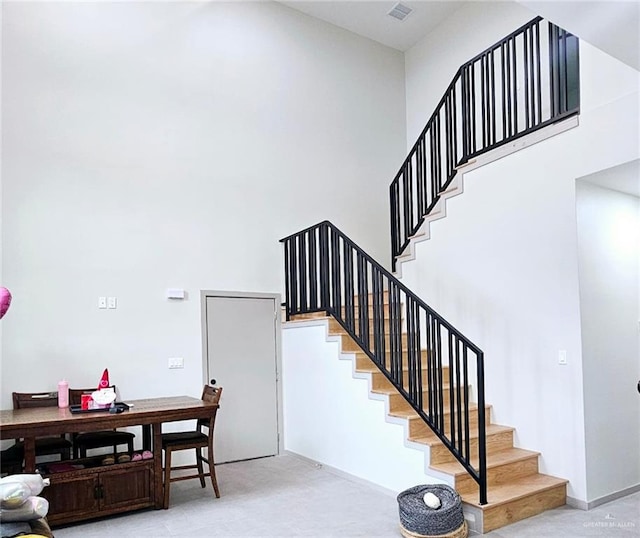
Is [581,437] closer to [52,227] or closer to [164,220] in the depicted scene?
[164,220]

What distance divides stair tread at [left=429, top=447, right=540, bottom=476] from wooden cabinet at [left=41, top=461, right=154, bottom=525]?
7.23ft

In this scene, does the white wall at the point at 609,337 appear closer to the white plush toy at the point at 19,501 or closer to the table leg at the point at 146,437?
the table leg at the point at 146,437

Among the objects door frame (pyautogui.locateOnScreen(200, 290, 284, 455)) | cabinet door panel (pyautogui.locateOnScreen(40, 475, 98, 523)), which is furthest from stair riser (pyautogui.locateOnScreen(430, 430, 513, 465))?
cabinet door panel (pyautogui.locateOnScreen(40, 475, 98, 523))

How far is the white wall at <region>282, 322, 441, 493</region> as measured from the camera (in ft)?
15.0

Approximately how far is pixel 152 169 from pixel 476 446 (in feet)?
13.3

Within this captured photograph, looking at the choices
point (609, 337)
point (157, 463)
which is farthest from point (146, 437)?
point (609, 337)

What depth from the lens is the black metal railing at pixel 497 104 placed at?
15.6ft

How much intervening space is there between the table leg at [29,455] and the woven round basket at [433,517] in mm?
2509

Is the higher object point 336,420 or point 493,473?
point 336,420

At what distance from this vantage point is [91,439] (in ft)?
14.7

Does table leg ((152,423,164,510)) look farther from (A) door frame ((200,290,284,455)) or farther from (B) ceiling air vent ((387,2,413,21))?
(B) ceiling air vent ((387,2,413,21))

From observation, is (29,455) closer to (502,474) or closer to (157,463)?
(157,463)

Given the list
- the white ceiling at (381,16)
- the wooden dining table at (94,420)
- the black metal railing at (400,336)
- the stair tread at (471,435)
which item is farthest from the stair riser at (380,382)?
the white ceiling at (381,16)

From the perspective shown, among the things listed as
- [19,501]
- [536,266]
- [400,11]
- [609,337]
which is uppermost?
[400,11]
